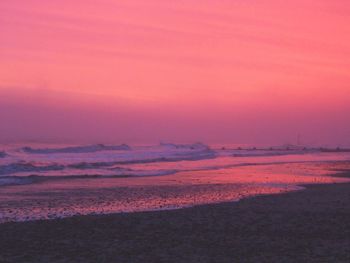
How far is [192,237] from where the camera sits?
1237 centimetres

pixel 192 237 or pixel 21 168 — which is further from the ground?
pixel 21 168

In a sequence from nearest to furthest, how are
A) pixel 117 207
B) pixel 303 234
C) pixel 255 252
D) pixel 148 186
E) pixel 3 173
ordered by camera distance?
pixel 255 252
pixel 303 234
pixel 117 207
pixel 148 186
pixel 3 173

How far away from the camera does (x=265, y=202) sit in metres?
19.4

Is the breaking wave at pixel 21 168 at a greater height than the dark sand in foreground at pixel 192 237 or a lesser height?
greater

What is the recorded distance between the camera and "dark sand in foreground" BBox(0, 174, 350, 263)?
1032cm

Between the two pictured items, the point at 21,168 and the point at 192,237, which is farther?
the point at 21,168

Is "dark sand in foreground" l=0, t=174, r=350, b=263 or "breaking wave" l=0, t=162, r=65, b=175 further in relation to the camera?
"breaking wave" l=0, t=162, r=65, b=175

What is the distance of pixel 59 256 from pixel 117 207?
25.5ft

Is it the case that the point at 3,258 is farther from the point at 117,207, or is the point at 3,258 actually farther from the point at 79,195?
the point at 79,195

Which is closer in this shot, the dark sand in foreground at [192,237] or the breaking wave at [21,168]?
the dark sand in foreground at [192,237]

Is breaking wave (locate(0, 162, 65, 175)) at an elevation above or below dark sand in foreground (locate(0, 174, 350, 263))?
above

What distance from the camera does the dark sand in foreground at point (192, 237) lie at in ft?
33.9

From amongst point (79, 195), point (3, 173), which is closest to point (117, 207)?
point (79, 195)

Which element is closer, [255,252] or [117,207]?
[255,252]
